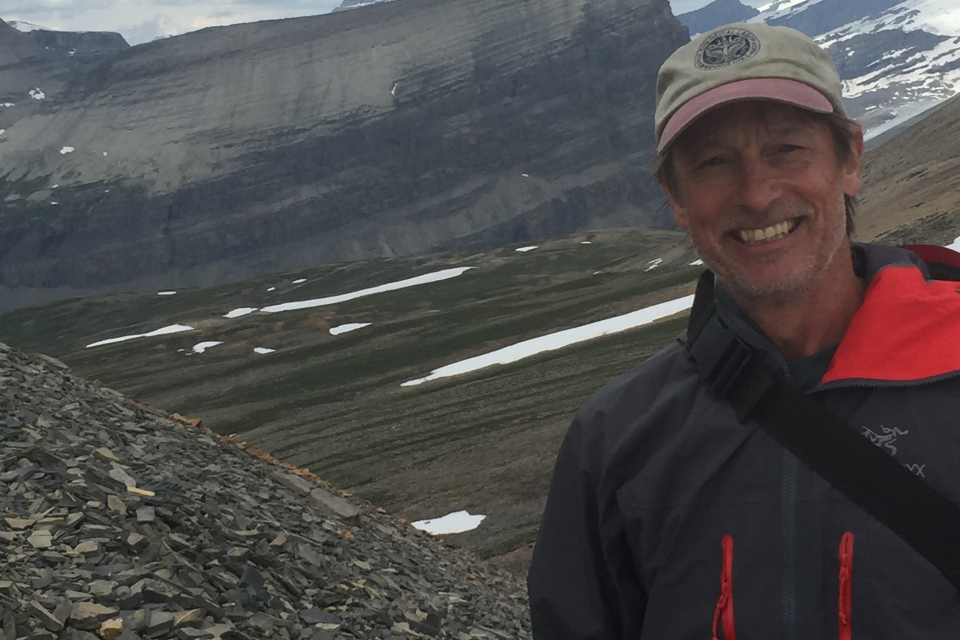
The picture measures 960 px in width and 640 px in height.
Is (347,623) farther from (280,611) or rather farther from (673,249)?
(673,249)

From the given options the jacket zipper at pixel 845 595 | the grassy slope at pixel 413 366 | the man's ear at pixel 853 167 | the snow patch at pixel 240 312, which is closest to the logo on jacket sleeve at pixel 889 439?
the jacket zipper at pixel 845 595

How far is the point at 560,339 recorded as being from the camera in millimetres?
56000

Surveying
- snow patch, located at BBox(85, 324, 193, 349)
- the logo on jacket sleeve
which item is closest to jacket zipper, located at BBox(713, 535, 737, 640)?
the logo on jacket sleeve

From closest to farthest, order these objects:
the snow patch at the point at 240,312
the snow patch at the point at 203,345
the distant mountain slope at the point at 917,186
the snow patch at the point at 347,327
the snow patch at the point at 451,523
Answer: the snow patch at the point at 451,523, the distant mountain slope at the point at 917,186, the snow patch at the point at 347,327, the snow patch at the point at 203,345, the snow patch at the point at 240,312

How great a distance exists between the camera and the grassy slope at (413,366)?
99.8 feet

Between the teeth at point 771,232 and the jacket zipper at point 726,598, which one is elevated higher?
the teeth at point 771,232

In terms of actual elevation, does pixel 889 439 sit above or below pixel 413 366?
above

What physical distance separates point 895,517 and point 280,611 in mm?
8353

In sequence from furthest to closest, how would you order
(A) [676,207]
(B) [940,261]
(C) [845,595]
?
(A) [676,207], (B) [940,261], (C) [845,595]

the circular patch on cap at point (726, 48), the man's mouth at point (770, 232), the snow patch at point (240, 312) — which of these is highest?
the circular patch on cap at point (726, 48)

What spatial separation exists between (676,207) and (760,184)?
44cm

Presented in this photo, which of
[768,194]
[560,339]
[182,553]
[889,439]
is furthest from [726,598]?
[560,339]

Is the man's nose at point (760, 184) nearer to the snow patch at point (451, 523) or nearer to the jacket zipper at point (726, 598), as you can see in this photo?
the jacket zipper at point (726, 598)

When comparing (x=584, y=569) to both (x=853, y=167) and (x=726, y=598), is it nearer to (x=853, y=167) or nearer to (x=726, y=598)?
(x=726, y=598)
